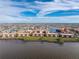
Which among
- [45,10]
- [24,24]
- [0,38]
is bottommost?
[0,38]

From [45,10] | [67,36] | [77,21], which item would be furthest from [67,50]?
[45,10]

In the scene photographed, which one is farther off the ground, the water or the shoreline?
the shoreline

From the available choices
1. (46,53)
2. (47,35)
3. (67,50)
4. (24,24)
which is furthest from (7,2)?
(67,50)

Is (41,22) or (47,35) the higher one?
(41,22)

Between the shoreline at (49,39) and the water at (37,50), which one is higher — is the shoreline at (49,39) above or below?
above

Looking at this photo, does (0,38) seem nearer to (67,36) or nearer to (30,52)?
(30,52)

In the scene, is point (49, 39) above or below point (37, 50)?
above
